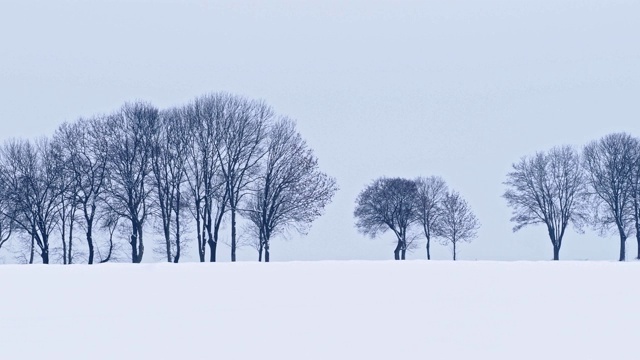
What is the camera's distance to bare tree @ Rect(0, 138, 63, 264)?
184 ft

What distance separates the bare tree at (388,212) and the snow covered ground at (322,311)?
49345mm

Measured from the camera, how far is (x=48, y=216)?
188 ft

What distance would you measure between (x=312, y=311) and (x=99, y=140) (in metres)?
40.1

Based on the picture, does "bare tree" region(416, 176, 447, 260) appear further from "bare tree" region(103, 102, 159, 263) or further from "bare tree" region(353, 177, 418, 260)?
"bare tree" region(103, 102, 159, 263)

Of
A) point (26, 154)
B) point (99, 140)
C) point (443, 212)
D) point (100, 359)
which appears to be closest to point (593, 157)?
point (443, 212)

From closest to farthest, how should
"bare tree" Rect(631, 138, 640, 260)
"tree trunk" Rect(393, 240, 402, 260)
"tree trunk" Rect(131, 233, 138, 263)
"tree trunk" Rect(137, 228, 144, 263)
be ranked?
"tree trunk" Rect(131, 233, 138, 263) → "tree trunk" Rect(137, 228, 144, 263) → "bare tree" Rect(631, 138, 640, 260) → "tree trunk" Rect(393, 240, 402, 260)

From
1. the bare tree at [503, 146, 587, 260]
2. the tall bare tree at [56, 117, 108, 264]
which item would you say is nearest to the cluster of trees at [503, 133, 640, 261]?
the bare tree at [503, 146, 587, 260]

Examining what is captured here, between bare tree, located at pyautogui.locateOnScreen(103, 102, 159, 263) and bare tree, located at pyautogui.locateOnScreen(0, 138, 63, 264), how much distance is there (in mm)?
4259

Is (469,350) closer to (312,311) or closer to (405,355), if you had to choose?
(405,355)

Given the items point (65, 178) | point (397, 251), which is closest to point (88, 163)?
point (65, 178)

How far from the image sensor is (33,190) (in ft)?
187

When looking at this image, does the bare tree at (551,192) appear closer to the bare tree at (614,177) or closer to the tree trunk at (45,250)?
the bare tree at (614,177)

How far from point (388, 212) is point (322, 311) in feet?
188

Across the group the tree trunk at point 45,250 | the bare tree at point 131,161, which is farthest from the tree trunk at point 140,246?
the tree trunk at point 45,250
